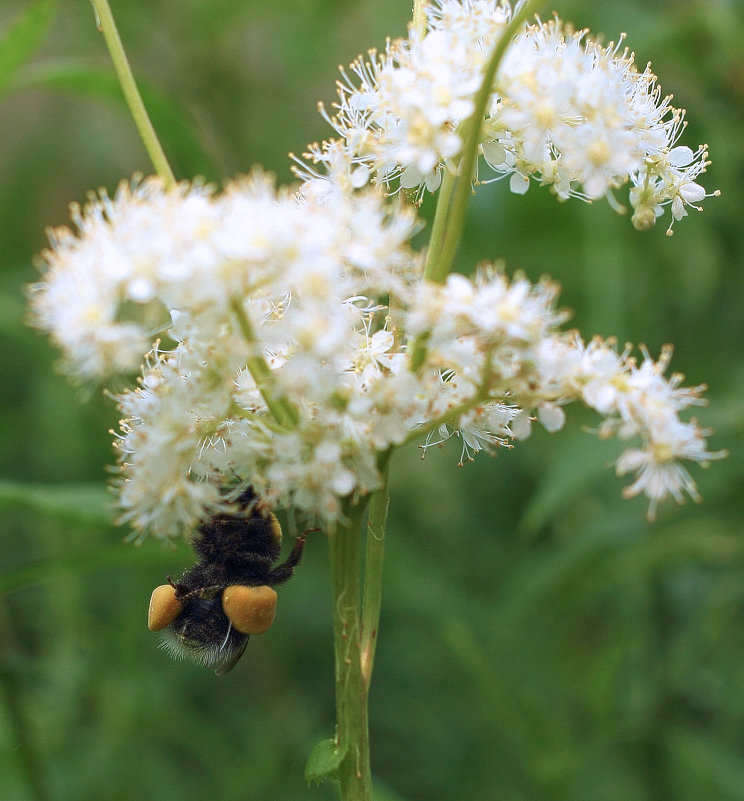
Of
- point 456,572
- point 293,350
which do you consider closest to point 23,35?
point 293,350

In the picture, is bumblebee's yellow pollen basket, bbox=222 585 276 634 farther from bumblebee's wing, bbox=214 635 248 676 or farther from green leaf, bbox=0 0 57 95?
green leaf, bbox=0 0 57 95

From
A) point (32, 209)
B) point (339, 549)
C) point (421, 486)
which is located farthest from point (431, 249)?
point (32, 209)

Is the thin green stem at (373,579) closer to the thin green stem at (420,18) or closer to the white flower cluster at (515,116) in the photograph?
the white flower cluster at (515,116)

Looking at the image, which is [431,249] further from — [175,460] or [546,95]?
[175,460]

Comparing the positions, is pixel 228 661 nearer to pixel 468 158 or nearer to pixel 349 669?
pixel 349 669

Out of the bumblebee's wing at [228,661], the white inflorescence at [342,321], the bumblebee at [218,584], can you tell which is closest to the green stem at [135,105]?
the white inflorescence at [342,321]

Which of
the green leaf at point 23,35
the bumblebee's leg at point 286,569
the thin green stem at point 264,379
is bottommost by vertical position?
the bumblebee's leg at point 286,569

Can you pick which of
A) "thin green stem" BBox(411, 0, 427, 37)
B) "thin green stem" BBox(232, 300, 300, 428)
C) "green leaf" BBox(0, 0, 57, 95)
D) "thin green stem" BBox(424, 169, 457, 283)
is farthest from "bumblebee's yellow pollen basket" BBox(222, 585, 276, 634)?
"green leaf" BBox(0, 0, 57, 95)
